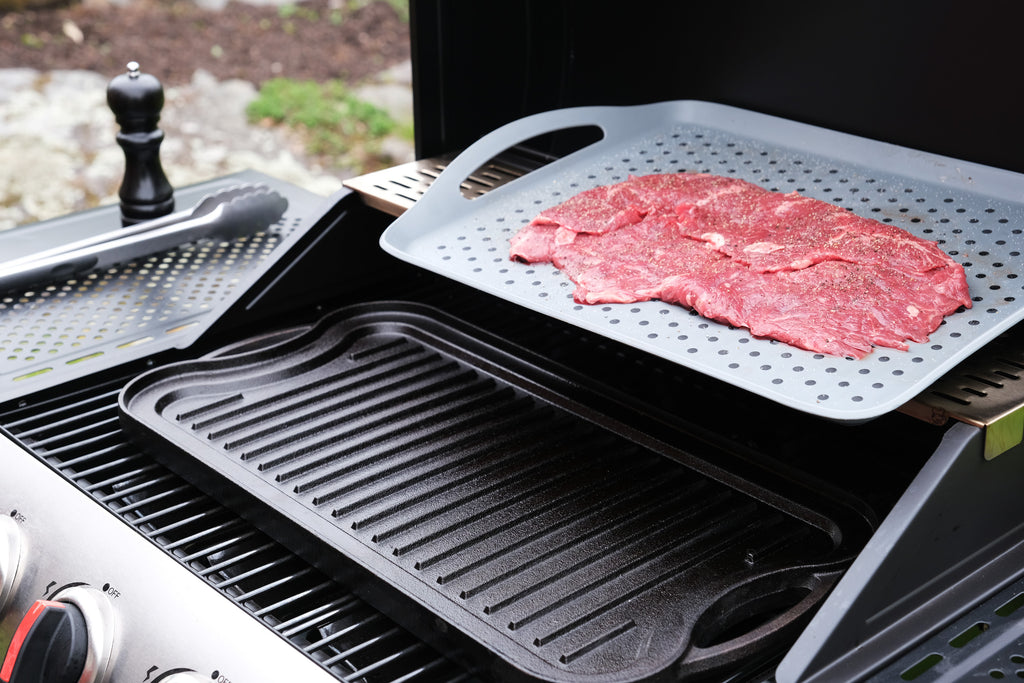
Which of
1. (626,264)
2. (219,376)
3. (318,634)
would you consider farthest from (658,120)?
(318,634)

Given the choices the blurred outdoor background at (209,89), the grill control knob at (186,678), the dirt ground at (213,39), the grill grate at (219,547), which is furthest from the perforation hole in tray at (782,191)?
the dirt ground at (213,39)

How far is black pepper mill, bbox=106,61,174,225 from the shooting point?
1.74 meters

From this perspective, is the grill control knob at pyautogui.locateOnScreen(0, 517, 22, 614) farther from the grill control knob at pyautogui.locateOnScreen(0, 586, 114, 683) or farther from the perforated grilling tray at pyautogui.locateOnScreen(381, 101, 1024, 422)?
the perforated grilling tray at pyautogui.locateOnScreen(381, 101, 1024, 422)

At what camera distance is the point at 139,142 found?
5.77ft

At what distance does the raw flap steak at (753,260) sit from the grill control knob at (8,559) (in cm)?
63

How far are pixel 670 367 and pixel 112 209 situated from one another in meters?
1.06

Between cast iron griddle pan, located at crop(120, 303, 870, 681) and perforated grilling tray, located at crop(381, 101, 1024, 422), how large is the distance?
0.18 meters

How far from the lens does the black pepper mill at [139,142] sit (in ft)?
5.71

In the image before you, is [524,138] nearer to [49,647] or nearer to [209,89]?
[49,647]

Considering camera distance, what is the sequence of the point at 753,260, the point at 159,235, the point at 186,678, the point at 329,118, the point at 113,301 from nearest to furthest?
1. the point at 186,678
2. the point at 753,260
3. the point at 113,301
4. the point at 159,235
5. the point at 329,118

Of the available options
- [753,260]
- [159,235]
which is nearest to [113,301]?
[159,235]

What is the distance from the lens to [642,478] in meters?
1.20

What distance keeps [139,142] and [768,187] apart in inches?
40.1

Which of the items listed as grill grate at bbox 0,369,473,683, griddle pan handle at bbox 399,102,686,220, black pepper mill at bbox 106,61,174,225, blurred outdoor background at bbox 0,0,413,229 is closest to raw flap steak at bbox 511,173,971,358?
griddle pan handle at bbox 399,102,686,220
